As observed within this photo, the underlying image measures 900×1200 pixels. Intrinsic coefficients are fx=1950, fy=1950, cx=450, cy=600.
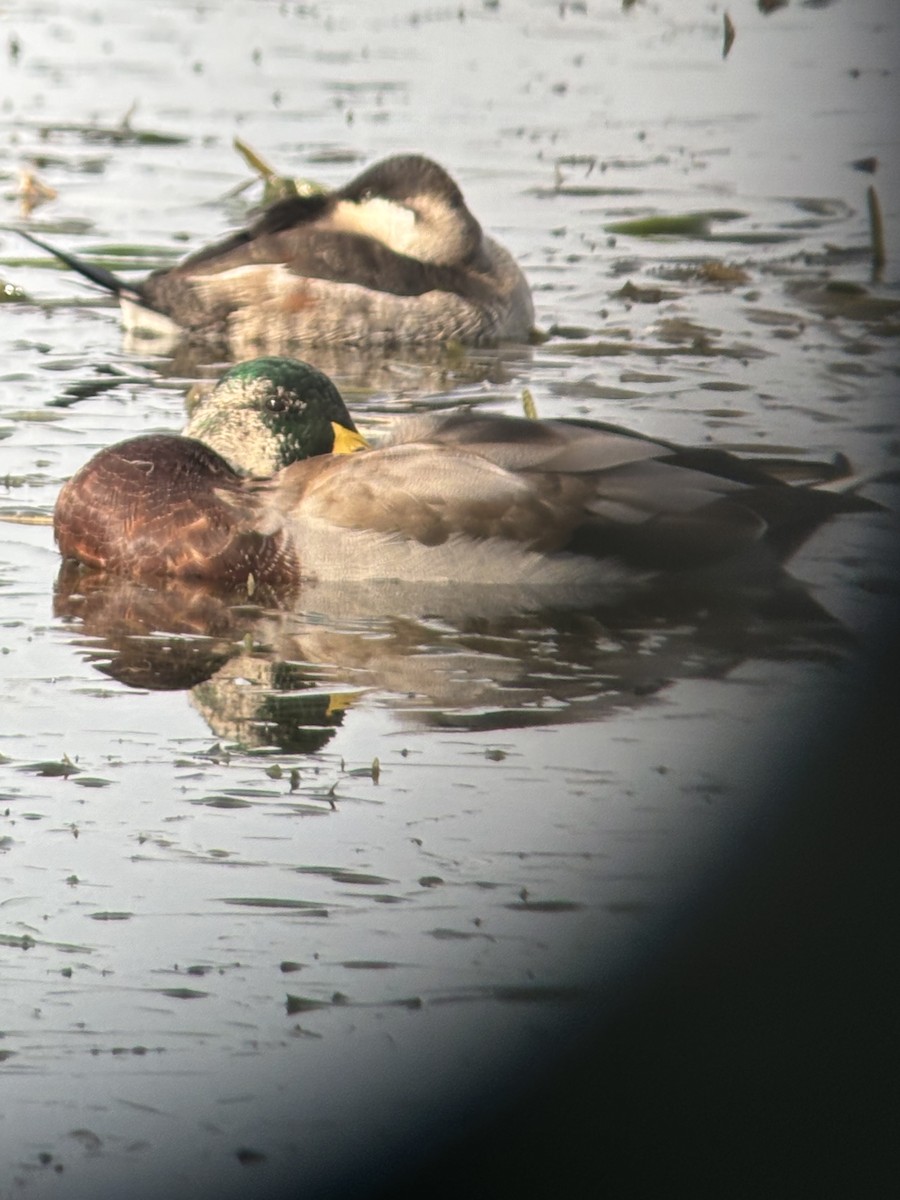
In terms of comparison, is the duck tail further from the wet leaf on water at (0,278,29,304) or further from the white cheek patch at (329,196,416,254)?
the white cheek patch at (329,196,416,254)

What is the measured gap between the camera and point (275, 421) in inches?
238

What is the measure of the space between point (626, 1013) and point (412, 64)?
14.8m

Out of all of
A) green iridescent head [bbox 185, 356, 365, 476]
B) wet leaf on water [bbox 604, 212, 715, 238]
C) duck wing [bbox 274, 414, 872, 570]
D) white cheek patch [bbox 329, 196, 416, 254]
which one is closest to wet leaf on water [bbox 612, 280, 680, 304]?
white cheek patch [bbox 329, 196, 416, 254]

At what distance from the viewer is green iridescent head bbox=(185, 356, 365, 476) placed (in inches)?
238

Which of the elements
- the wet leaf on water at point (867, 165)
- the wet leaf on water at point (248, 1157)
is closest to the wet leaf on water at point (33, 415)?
the wet leaf on water at point (248, 1157)

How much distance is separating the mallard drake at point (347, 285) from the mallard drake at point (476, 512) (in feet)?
11.1

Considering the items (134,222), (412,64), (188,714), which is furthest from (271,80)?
(188,714)

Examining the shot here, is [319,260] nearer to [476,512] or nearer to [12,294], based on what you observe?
[12,294]

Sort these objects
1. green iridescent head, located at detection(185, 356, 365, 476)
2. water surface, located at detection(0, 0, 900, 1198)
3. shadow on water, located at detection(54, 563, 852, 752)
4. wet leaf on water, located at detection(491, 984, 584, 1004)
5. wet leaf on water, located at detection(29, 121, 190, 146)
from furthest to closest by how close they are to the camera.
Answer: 1. wet leaf on water, located at detection(29, 121, 190, 146)
2. green iridescent head, located at detection(185, 356, 365, 476)
3. shadow on water, located at detection(54, 563, 852, 752)
4. wet leaf on water, located at detection(491, 984, 584, 1004)
5. water surface, located at detection(0, 0, 900, 1198)

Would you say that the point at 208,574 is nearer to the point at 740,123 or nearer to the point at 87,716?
the point at 87,716

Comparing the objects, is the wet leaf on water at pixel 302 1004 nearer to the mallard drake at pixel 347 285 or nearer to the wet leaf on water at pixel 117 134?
the mallard drake at pixel 347 285

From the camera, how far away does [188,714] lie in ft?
15.4

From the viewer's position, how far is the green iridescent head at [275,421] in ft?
19.9

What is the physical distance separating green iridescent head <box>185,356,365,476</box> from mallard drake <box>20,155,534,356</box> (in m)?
3.04
